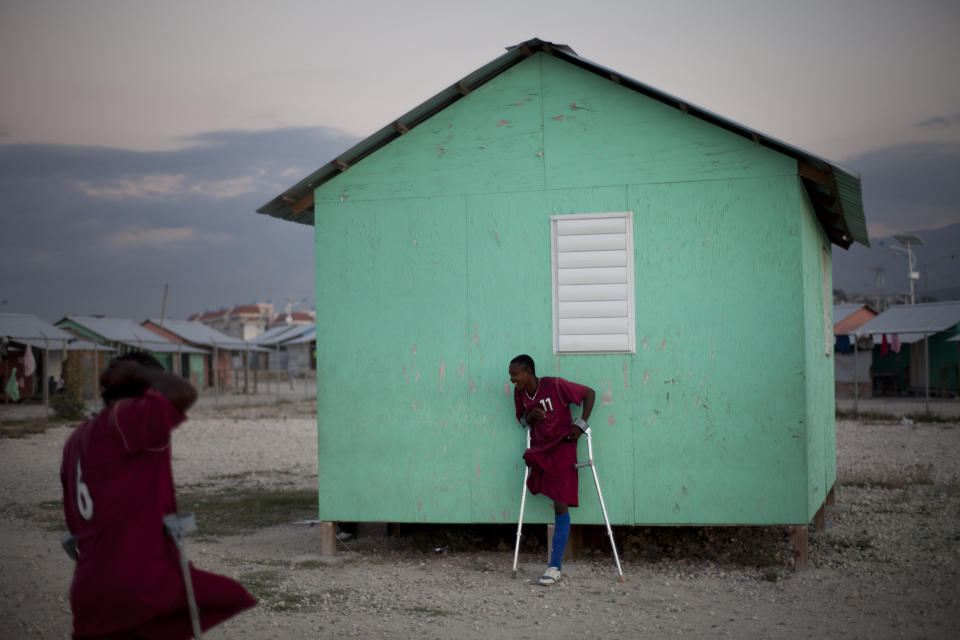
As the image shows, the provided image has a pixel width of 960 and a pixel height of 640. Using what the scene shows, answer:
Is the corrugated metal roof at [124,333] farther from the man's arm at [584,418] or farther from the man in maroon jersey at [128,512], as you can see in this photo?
the man in maroon jersey at [128,512]

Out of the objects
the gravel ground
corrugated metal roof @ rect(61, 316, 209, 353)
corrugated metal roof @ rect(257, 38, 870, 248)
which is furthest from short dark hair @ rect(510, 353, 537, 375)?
corrugated metal roof @ rect(61, 316, 209, 353)

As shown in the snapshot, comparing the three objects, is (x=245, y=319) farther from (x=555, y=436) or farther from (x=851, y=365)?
(x=555, y=436)

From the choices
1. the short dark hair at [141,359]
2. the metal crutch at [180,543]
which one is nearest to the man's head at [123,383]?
the short dark hair at [141,359]

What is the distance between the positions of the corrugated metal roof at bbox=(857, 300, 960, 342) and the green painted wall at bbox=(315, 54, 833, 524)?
2363cm

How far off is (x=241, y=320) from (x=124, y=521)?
95.2m

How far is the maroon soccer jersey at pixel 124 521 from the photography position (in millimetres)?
3396

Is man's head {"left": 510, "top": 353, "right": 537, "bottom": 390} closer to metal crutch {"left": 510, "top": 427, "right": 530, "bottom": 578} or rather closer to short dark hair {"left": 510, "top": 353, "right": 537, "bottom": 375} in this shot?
short dark hair {"left": 510, "top": 353, "right": 537, "bottom": 375}

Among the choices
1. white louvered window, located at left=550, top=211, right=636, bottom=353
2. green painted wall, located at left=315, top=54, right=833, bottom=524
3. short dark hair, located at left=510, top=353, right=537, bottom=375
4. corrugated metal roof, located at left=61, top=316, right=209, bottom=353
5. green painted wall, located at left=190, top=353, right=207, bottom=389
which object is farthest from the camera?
green painted wall, located at left=190, top=353, right=207, bottom=389

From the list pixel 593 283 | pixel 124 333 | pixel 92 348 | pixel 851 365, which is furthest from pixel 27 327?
pixel 851 365

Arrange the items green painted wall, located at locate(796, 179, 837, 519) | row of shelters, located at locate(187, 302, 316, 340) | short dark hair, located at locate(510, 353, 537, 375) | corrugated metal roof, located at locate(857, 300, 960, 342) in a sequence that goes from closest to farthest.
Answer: short dark hair, located at locate(510, 353, 537, 375)
green painted wall, located at locate(796, 179, 837, 519)
corrugated metal roof, located at locate(857, 300, 960, 342)
row of shelters, located at locate(187, 302, 316, 340)

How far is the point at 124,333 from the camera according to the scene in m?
40.0

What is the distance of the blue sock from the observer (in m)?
7.13

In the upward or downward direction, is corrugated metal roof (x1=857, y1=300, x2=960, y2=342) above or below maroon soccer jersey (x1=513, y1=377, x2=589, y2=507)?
above

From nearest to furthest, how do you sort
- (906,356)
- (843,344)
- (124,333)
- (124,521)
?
(124,521) → (843,344) → (906,356) → (124,333)
